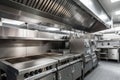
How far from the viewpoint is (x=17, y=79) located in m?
1.28

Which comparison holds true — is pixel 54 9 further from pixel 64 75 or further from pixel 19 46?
pixel 64 75

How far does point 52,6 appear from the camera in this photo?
77.0 inches

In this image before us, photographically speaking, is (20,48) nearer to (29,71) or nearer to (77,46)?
(29,71)

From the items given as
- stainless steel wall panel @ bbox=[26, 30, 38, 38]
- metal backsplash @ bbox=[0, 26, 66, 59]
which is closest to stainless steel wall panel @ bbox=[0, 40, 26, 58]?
metal backsplash @ bbox=[0, 26, 66, 59]

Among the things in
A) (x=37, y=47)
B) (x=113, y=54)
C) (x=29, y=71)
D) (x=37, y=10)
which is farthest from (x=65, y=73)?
(x=113, y=54)

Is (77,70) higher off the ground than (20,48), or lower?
lower

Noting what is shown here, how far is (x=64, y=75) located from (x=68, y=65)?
281 millimetres

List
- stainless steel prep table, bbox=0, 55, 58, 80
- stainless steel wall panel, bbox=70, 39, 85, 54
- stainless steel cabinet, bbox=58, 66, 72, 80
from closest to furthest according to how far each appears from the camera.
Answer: stainless steel prep table, bbox=0, 55, 58, 80 < stainless steel cabinet, bbox=58, 66, 72, 80 < stainless steel wall panel, bbox=70, 39, 85, 54

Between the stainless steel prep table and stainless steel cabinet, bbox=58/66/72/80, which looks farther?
stainless steel cabinet, bbox=58/66/72/80

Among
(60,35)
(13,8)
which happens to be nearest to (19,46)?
(13,8)

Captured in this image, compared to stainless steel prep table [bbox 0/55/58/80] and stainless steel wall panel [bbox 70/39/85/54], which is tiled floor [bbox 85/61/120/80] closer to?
stainless steel wall panel [bbox 70/39/85/54]

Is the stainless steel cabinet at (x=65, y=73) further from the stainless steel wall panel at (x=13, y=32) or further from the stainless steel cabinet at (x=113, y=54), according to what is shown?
the stainless steel cabinet at (x=113, y=54)

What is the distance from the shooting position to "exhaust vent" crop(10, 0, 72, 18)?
5.48 feet

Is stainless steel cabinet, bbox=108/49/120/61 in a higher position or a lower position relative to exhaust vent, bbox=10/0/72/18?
lower
